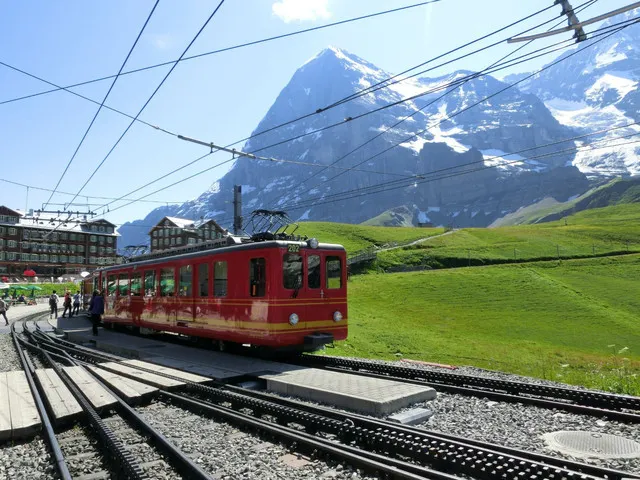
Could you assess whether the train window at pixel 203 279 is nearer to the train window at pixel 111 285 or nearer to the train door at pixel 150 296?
the train door at pixel 150 296

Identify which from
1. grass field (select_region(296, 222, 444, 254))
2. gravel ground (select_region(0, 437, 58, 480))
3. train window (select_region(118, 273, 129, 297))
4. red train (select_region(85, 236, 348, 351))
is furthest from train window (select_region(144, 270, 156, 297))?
grass field (select_region(296, 222, 444, 254))

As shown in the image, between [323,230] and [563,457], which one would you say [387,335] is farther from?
[323,230]

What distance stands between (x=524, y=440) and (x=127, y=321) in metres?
19.5

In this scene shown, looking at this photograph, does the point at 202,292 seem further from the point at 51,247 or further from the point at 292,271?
the point at 51,247

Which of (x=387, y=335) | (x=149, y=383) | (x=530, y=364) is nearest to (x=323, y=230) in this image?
(x=387, y=335)

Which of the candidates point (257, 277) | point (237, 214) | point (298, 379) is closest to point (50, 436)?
point (298, 379)

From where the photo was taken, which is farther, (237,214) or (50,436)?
(237,214)

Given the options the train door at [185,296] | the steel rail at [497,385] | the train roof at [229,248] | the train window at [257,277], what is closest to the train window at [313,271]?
the train roof at [229,248]

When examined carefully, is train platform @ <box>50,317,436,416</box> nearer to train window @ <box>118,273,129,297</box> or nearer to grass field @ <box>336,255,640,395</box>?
grass field @ <box>336,255,640,395</box>

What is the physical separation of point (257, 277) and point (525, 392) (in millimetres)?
7041

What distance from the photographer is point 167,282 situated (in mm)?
17703

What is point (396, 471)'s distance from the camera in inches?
204

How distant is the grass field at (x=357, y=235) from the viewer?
77.8 metres

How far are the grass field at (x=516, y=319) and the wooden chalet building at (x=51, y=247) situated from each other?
83575mm
